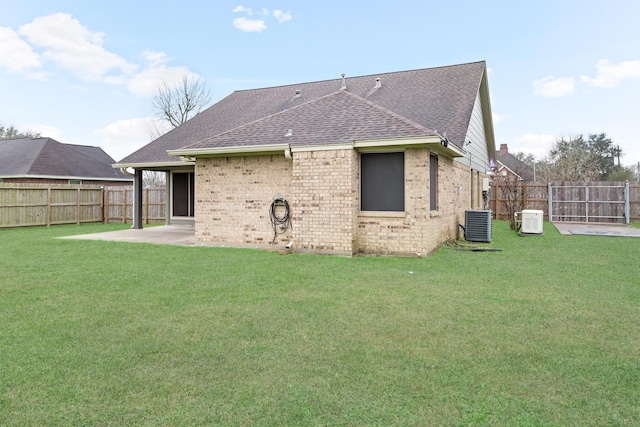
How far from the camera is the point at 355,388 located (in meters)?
2.82

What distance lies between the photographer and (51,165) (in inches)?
978

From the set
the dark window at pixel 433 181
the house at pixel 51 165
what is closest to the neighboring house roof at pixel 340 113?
the dark window at pixel 433 181

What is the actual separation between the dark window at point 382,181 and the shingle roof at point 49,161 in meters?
22.5

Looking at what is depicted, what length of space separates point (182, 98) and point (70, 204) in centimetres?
1671

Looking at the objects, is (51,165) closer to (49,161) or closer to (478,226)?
(49,161)

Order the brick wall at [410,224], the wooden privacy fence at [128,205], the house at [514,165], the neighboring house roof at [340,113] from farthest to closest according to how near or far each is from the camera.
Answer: the house at [514,165], the wooden privacy fence at [128,205], the neighboring house roof at [340,113], the brick wall at [410,224]

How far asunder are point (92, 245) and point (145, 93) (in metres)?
25.7

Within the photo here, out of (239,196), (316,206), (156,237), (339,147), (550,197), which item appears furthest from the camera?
(550,197)

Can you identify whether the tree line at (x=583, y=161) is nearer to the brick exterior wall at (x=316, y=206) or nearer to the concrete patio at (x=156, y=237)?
the brick exterior wall at (x=316, y=206)

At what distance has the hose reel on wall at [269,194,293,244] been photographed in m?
9.66

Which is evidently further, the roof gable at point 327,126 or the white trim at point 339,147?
the roof gable at point 327,126

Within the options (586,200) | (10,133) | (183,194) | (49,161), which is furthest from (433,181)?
(10,133)

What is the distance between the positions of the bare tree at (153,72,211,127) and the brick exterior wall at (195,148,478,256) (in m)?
24.1

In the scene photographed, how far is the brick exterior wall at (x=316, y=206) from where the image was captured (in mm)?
8602
